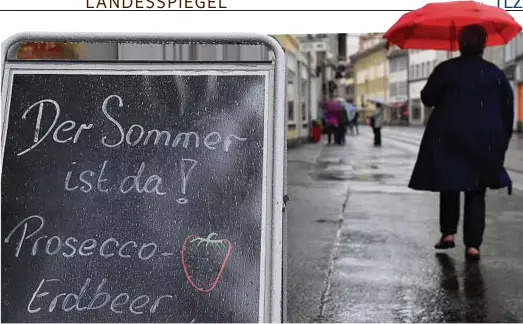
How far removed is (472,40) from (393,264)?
5.05 ft

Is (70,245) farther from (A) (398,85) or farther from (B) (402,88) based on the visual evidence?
(A) (398,85)

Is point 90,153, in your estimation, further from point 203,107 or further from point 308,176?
point 308,176

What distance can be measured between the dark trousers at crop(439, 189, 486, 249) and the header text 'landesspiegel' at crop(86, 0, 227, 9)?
269 cm

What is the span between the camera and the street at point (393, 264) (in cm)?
431

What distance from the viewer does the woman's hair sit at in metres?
5.40

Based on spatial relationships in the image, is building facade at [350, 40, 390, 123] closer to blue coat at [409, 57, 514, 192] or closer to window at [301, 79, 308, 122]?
window at [301, 79, 308, 122]

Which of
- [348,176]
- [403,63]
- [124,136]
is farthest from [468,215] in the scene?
[403,63]

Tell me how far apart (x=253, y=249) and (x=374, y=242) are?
3747 millimetres

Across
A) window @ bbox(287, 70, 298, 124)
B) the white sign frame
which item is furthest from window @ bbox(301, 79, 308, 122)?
the white sign frame

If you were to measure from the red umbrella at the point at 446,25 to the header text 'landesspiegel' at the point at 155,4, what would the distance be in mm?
1703

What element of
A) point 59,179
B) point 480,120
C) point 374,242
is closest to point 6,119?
point 59,179

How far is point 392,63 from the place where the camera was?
90.8 meters

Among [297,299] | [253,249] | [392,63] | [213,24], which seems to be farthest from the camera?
[392,63]

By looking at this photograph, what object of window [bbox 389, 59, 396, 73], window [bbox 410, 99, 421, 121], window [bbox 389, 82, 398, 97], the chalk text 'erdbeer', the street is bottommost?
window [bbox 410, 99, 421, 121]
